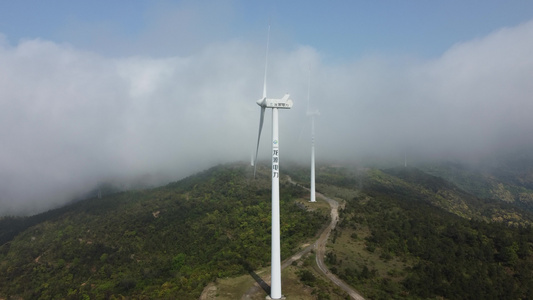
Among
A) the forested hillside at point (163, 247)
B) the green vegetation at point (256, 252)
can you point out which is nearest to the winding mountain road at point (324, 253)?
the green vegetation at point (256, 252)

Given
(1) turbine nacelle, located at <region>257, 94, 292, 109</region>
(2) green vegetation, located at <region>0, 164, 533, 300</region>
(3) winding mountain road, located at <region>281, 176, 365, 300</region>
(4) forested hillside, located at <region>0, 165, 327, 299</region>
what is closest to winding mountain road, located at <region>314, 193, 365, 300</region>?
(3) winding mountain road, located at <region>281, 176, 365, 300</region>

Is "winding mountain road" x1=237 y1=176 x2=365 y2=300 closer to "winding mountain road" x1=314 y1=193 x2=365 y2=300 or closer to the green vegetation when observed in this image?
"winding mountain road" x1=314 y1=193 x2=365 y2=300

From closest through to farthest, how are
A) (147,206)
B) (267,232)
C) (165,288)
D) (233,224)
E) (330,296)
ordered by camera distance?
(330,296), (165,288), (267,232), (233,224), (147,206)

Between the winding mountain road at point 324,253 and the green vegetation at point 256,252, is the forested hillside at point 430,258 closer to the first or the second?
the green vegetation at point 256,252

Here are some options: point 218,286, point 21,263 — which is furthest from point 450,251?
point 21,263

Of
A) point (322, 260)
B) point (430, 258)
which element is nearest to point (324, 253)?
point (322, 260)

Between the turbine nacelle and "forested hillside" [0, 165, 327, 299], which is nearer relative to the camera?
the turbine nacelle

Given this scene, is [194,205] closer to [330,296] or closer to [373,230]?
[373,230]

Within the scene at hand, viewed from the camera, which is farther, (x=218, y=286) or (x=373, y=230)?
(x=373, y=230)

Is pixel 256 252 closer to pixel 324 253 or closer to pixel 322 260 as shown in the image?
pixel 324 253
